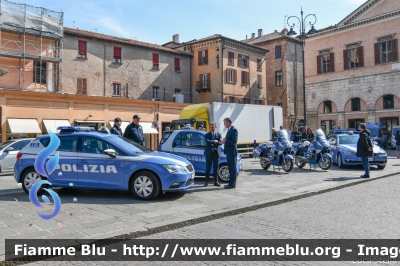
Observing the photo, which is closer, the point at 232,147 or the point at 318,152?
the point at 232,147

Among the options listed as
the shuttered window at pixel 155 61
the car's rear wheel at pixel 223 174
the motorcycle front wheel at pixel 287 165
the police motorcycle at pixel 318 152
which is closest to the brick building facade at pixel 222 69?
the shuttered window at pixel 155 61

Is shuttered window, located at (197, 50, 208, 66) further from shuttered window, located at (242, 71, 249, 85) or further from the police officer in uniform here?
the police officer in uniform

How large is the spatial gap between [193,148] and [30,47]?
22346 millimetres

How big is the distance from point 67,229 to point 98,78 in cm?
2823

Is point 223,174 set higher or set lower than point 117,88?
lower

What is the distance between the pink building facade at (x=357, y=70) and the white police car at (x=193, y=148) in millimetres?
28634

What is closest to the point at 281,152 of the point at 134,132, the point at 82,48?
the point at 134,132

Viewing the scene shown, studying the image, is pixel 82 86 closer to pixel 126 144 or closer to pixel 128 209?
pixel 126 144

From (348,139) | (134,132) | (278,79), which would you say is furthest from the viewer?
(278,79)

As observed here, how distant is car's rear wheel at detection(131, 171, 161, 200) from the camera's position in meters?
7.79

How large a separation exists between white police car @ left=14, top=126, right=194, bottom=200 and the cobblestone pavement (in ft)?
1.13

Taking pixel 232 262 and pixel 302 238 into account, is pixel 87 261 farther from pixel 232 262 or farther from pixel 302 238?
pixel 302 238

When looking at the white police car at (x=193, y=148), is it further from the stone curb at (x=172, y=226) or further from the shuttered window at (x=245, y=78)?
the shuttered window at (x=245, y=78)

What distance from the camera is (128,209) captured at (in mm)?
6953
